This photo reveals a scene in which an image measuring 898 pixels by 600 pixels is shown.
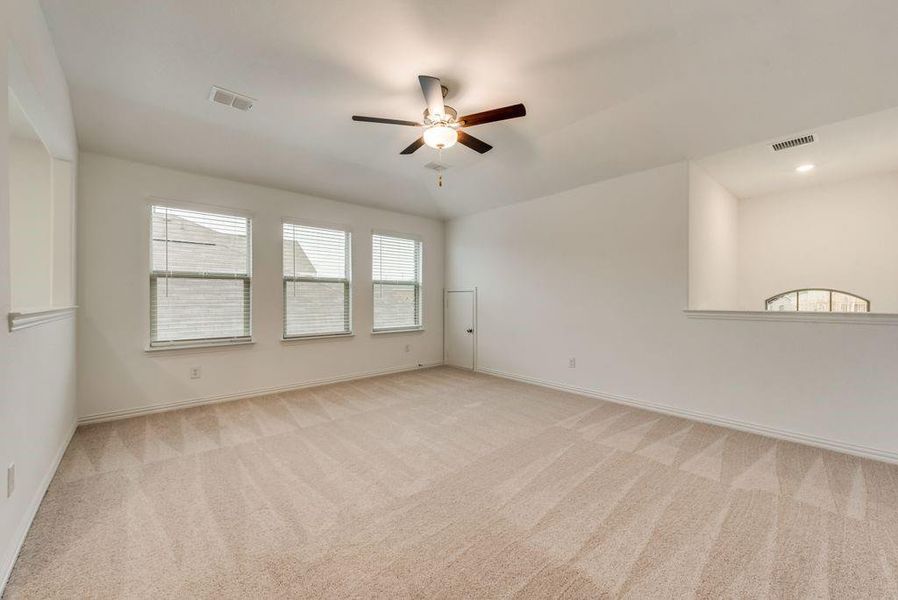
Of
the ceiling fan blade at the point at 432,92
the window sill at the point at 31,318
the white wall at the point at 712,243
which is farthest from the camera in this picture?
the white wall at the point at 712,243

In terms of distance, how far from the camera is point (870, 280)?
14.5 feet

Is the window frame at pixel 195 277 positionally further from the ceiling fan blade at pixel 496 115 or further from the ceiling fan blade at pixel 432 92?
the ceiling fan blade at pixel 496 115

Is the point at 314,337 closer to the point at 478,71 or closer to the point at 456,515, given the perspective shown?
the point at 456,515

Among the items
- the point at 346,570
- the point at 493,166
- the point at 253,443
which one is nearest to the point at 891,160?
the point at 493,166

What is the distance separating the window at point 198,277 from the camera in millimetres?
3918

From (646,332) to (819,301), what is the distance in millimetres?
2932

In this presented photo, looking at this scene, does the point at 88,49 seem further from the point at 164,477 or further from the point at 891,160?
the point at 891,160

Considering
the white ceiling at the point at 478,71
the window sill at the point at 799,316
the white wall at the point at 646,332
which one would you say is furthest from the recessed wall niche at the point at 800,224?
the white ceiling at the point at 478,71

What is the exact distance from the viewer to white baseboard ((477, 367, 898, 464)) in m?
2.92

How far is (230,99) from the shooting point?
3.04 meters

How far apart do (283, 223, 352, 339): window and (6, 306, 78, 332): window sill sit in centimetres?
237

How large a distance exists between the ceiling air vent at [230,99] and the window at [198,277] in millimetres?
1617

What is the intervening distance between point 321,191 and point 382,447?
355 centimetres

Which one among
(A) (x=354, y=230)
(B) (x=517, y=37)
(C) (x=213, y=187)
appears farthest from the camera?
(A) (x=354, y=230)
